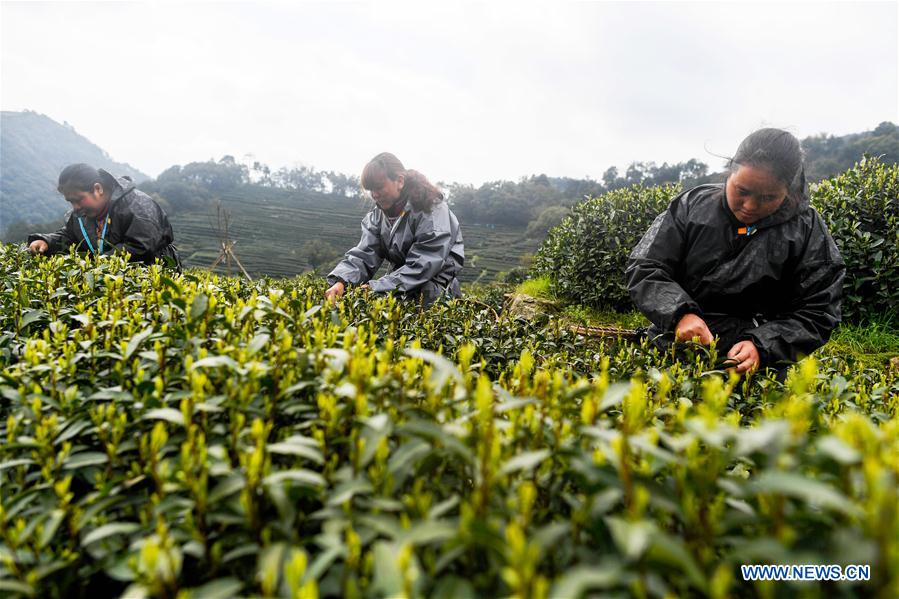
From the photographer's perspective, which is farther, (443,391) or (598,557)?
(443,391)

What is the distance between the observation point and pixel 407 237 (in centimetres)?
450

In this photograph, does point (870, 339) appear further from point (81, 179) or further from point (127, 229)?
point (81, 179)

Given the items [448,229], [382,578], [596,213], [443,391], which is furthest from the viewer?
[596,213]

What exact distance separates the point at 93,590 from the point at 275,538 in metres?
0.43

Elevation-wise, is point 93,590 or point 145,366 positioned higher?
point 145,366

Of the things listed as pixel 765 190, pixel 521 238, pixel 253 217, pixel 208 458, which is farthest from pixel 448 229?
pixel 253 217

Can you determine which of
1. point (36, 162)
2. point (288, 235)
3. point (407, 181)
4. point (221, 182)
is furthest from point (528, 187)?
point (36, 162)

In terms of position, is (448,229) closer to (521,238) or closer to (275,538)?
(275,538)

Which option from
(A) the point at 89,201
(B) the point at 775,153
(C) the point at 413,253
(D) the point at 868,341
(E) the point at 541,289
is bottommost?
(E) the point at 541,289

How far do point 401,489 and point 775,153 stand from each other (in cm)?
276

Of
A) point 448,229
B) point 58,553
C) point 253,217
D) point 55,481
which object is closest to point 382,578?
point 58,553

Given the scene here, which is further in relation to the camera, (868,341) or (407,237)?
(868,341)

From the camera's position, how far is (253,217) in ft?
164

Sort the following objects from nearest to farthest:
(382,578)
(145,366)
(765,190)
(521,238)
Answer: (382,578), (145,366), (765,190), (521,238)
